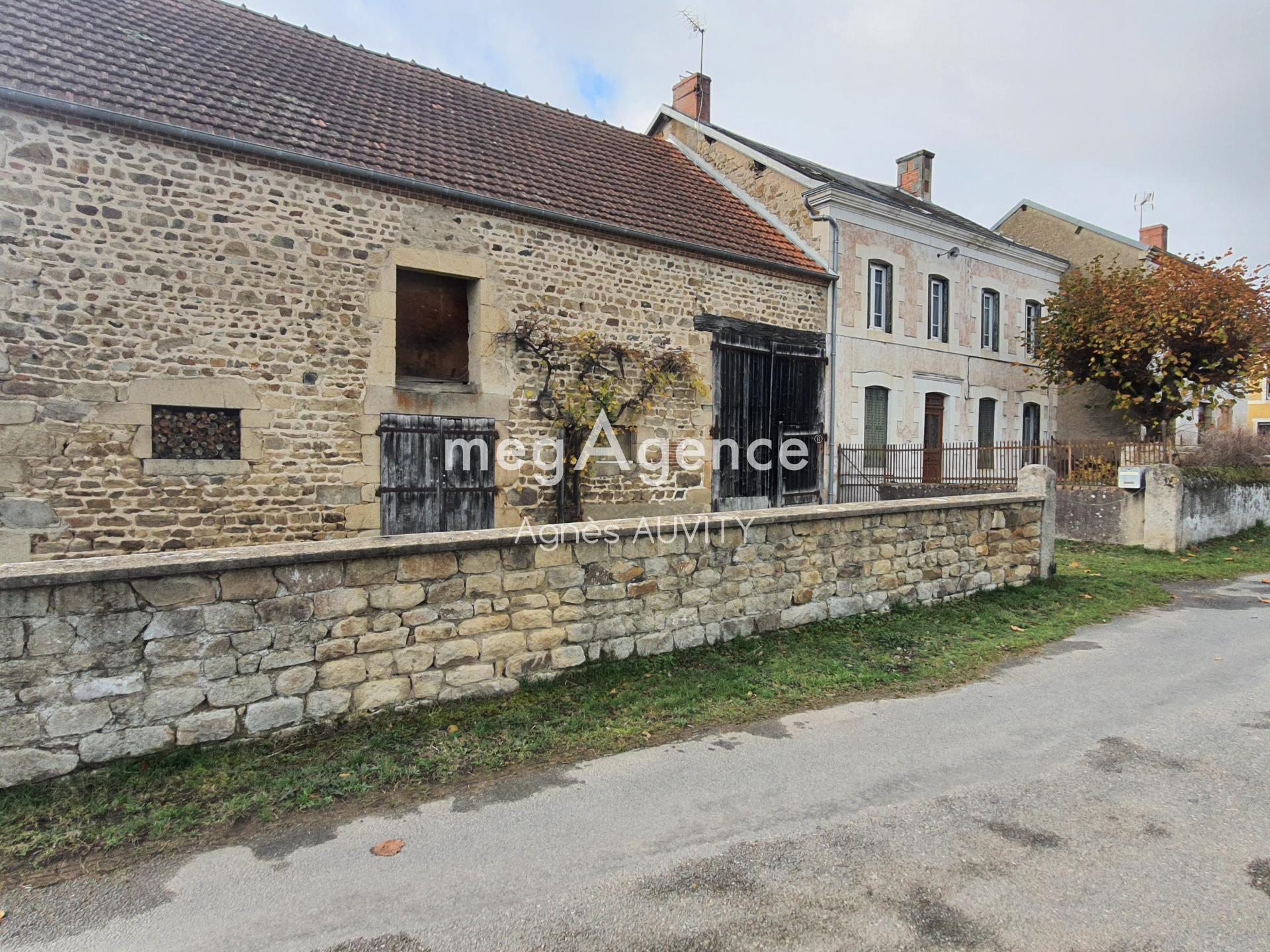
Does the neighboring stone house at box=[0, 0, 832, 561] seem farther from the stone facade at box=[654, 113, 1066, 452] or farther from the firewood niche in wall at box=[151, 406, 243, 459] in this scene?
the stone facade at box=[654, 113, 1066, 452]

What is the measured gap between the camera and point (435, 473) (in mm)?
9258

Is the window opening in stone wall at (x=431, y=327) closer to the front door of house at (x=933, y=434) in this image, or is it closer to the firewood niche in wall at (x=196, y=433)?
the firewood niche in wall at (x=196, y=433)

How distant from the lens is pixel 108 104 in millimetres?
7371

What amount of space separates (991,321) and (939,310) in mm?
2276

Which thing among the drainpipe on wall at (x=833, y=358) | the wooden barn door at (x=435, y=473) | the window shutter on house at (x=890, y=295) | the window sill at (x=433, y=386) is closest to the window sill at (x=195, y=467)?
the wooden barn door at (x=435, y=473)

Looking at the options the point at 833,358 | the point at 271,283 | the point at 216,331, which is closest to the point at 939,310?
the point at 833,358

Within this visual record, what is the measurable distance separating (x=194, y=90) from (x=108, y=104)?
1054 millimetres

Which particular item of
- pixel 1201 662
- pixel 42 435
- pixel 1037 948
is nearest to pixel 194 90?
pixel 42 435

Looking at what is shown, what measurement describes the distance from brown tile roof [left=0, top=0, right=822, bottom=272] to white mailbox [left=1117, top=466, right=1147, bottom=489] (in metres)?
6.39

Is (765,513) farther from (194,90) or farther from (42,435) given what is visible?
(194,90)

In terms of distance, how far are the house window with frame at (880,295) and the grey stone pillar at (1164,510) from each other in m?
5.44

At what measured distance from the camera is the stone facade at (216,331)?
704 cm

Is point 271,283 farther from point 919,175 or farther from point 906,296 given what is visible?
point 919,175

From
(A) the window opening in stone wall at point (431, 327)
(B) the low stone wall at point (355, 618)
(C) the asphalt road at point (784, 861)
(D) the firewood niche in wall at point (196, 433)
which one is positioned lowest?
(C) the asphalt road at point (784, 861)
